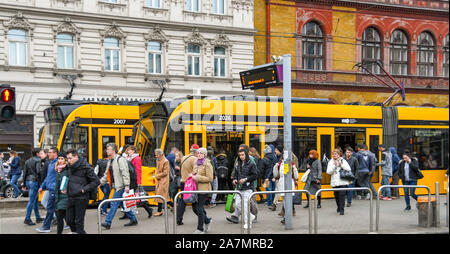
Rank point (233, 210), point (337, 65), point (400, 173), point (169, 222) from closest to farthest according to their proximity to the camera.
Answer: point (169, 222)
point (233, 210)
point (400, 173)
point (337, 65)

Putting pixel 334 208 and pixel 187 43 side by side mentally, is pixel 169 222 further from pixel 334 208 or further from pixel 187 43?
pixel 187 43

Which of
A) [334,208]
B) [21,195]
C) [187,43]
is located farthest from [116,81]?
[334,208]

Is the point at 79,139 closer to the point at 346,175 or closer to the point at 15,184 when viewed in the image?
the point at 15,184

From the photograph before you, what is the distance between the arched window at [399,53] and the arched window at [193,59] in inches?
472

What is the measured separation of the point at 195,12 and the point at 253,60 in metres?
3.93

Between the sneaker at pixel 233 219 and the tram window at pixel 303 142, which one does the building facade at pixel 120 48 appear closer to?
the tram window at pixel 303 142

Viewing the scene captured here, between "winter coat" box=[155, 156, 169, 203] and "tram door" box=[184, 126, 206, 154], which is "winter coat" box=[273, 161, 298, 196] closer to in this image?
"tram door" box=[184, 126, 206, 154]

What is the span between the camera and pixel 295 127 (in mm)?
17078

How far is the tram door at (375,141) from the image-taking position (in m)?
18.5

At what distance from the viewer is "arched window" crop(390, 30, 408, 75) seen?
111 ft

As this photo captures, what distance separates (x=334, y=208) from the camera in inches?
474

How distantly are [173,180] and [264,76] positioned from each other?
3842mm

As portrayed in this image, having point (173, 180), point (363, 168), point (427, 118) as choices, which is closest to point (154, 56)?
point (427, 118)

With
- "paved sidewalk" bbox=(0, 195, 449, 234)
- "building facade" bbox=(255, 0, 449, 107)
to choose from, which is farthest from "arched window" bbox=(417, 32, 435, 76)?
"paved sidewalk" bbox=(0, 195, 449, 234)
